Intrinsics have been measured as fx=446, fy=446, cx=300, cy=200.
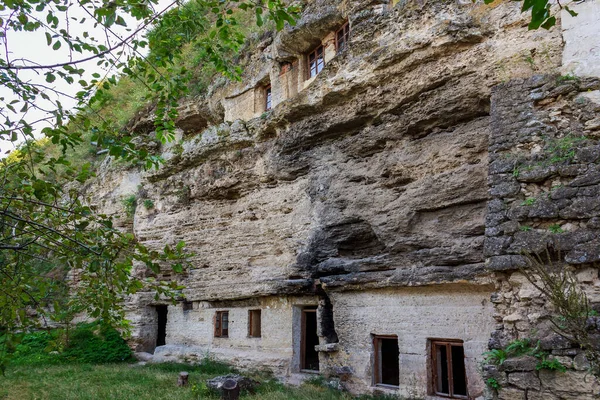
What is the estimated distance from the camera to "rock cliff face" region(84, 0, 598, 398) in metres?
7.07

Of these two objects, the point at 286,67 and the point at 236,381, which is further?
the point at 286,67

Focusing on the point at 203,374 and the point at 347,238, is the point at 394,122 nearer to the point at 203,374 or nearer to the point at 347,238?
the point at 347,238

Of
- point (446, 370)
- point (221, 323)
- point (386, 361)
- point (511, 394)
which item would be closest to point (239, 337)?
point (221, 323)

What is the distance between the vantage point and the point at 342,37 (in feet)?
37.4

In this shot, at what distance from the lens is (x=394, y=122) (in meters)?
9.26

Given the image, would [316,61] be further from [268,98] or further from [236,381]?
[236,381]

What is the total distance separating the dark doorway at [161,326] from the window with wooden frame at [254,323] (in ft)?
15.7

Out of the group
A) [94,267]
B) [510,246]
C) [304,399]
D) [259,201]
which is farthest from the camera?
[259,201]

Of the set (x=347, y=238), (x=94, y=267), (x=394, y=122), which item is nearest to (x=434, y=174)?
(x=394, y=122)

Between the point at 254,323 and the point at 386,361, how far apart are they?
11.6 feet

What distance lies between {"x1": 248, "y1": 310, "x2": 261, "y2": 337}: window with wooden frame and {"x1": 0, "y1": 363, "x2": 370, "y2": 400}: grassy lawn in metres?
1.13

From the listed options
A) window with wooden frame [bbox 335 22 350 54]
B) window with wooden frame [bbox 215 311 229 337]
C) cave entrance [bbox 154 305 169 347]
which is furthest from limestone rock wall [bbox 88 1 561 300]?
cave entrance [bbox 154 305 169 347]

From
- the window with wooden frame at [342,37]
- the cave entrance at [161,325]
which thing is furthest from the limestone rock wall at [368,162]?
the cave entrance at [161,325]

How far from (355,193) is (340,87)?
7.76 feet
